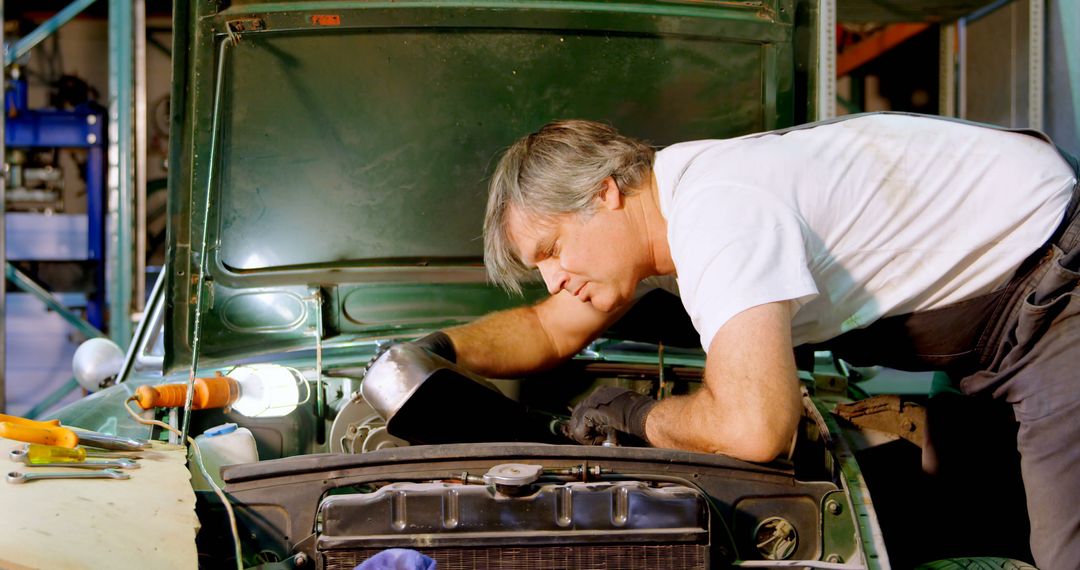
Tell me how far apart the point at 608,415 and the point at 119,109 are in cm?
432

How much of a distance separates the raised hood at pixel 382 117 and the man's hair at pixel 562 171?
0.42m

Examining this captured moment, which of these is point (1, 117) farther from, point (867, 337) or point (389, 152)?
point (867, 337)

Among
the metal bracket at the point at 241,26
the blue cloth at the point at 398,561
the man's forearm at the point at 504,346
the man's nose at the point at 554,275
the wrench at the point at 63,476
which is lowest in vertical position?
the blue cloth at the point at 398,561

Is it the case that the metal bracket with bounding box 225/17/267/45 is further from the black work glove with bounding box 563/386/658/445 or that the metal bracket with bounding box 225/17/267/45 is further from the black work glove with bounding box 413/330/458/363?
the black work glove with bounding box 563/386/658/445

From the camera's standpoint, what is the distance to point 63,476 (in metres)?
1.45

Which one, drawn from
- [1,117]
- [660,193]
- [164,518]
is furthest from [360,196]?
[1,117]

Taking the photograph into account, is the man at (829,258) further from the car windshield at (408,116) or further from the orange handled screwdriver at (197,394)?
the orange handled screwdriver at (197,394)

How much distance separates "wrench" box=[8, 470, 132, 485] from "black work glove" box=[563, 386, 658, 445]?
851 millimetres

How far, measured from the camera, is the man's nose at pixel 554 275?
6.44 ft

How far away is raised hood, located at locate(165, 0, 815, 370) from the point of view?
7.61 feet

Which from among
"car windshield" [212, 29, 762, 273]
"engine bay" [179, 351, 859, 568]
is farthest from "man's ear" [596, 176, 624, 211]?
"car windshield" [212, 29, 762, 273]

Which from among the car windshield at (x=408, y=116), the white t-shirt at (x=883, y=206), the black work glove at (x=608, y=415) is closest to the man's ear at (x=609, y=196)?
the white t-shirt at (x=883, y=206)

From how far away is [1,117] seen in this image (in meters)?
4.66

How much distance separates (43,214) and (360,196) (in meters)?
4.98
